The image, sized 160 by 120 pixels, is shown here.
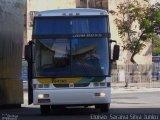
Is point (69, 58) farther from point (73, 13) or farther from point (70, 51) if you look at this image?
point (73, 13)

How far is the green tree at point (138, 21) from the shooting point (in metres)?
57.1

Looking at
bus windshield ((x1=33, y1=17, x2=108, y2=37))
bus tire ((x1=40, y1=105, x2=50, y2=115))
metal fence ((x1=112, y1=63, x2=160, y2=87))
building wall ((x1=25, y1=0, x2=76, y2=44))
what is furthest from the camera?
building wall ((x1=25, y1=0, x2=76, y2=44))

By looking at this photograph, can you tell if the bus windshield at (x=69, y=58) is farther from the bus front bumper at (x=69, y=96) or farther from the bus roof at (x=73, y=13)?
the bus roof at (x=73, y=13)

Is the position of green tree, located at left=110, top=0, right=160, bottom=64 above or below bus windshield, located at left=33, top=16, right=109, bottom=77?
above

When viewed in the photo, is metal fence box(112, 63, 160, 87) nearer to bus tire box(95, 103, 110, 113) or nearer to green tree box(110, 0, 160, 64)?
green tree box(110, 0, 160, 64)

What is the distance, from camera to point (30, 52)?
2028cm

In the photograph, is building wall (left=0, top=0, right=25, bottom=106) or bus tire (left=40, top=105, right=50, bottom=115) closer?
bus tire (left=40, top=105, right=50, bottom=115)

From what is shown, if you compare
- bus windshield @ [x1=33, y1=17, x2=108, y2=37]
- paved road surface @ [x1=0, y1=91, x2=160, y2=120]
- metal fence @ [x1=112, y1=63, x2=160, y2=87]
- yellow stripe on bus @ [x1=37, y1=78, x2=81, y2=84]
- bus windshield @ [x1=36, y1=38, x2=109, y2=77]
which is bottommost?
metal fence @ [x1=112, y1=63, x2=160, y2=87]

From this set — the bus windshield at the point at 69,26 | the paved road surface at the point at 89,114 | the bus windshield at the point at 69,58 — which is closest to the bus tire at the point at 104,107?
the paved road surface at the point at 89,114

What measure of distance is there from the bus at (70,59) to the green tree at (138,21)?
119 ft

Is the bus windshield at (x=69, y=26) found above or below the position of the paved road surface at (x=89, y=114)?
above

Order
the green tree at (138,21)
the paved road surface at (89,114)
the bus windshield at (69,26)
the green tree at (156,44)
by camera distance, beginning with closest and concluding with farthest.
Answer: the paved road surface at (89,114), the bus windshield at (69,26), the green tree at (138,21), the green tree at (156,44)

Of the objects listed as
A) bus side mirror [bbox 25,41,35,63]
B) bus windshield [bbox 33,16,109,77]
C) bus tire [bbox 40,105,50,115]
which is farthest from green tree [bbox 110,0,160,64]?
bus side mirror [bbox 25,41,35,63]

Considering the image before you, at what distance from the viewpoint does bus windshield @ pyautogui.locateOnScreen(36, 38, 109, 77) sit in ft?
66.3
